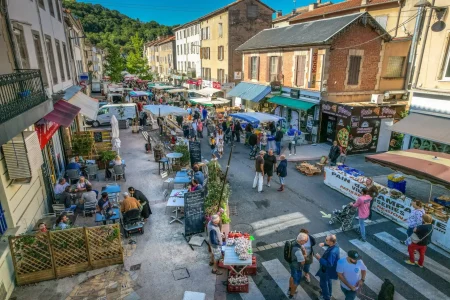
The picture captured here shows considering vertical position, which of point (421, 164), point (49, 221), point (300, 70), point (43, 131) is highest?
point (300, 70)

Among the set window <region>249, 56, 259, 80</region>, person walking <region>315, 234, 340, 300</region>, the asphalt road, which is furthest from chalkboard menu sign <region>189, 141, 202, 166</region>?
window <region>249, 56, 259, 80</region>

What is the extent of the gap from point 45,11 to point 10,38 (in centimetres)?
584

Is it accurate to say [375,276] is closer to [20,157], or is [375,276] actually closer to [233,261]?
[233,261]

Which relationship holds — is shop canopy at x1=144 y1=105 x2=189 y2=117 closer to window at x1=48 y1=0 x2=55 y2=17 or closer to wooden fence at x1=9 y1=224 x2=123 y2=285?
window at x1=48 y1=0 x2=55 y2=17

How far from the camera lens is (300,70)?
2002 centimetres

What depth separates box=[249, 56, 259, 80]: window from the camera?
2555 cm

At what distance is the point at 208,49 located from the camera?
37438 mm

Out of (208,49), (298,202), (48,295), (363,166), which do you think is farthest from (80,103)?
(208,49)

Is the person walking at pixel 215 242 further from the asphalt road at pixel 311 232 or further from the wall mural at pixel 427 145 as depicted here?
the wall mural at pixel 427 145

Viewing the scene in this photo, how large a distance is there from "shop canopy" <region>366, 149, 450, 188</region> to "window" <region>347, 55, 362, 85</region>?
9754 millimetres

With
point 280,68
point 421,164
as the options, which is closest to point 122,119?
point 280,68

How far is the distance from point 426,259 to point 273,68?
1860 centimetres

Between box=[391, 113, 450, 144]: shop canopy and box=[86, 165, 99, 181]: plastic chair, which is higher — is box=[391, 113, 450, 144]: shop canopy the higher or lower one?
the higher one

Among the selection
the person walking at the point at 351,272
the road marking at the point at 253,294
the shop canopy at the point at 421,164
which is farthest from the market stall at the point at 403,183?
the road marking at the point at 253,294
